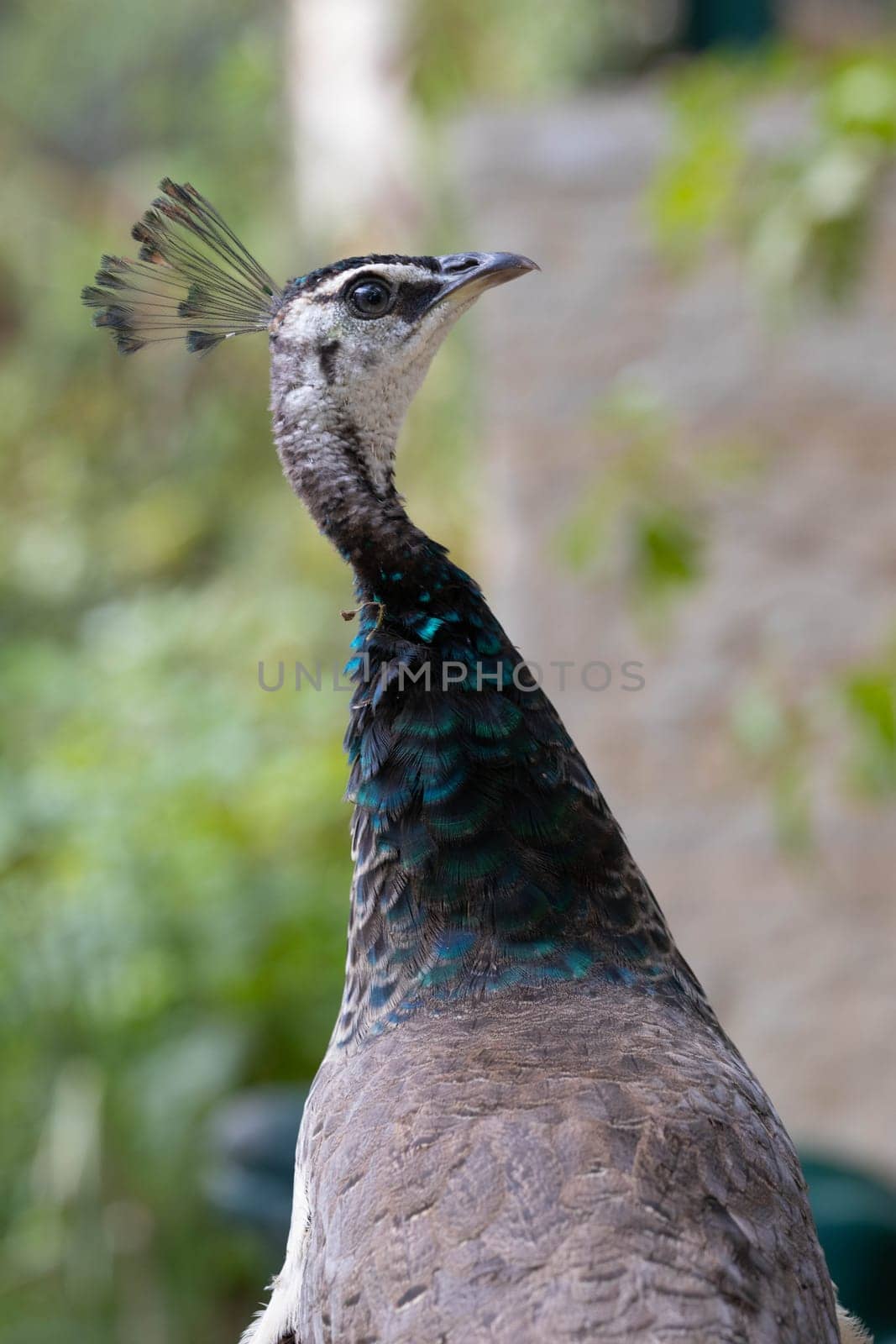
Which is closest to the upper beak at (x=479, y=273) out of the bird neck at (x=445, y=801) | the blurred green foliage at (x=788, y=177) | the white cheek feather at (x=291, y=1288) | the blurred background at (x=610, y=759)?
the bird neck at (x=445, y=801)

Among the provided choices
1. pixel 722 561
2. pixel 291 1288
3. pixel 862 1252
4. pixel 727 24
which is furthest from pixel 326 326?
pixel 727 24

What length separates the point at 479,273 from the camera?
72.4 inches

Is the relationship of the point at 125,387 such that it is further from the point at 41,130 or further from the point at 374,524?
the point at 374,524

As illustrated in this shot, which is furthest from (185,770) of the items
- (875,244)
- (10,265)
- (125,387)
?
(10,265)

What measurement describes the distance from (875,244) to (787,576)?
1067 millimetres

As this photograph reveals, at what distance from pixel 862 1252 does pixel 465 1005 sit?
1802mm

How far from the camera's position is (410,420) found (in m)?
7.95

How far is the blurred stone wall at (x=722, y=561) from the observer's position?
15.0ft

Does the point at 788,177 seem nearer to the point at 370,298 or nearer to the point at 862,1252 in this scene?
the point at 370,298

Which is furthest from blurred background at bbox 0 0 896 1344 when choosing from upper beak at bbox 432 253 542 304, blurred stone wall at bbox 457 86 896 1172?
upper beak at bbox 432 253 542 304

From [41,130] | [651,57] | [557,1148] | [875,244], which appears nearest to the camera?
[557,1148]

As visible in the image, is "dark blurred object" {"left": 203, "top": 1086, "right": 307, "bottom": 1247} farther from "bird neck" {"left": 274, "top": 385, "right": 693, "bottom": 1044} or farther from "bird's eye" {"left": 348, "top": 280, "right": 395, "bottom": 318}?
"bird's eye" {"left": 348, "top": 280, "right": 395, "bottom": 318}

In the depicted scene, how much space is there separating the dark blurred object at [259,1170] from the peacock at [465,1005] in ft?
5.40

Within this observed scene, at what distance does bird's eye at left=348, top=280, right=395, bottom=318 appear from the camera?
1823 millimetres
